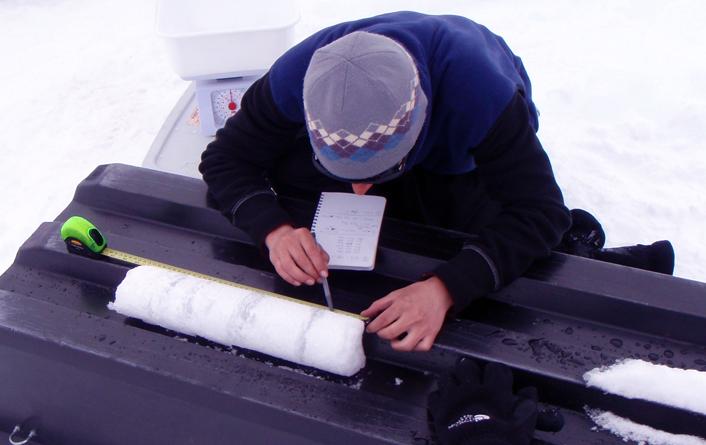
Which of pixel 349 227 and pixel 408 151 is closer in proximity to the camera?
pixel 408 151

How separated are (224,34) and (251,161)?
379 mm

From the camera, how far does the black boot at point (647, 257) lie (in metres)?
1.23

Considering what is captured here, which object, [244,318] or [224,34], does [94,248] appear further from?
[224,34]

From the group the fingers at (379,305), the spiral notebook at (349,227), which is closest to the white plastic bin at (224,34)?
the spiral notebook at (349,227)

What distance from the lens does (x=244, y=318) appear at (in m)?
0.92

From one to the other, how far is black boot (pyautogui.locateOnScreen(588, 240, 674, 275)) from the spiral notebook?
0.49 m

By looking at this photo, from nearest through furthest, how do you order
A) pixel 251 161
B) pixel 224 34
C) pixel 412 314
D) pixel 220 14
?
1. pixel 412 314
2. pixel 251 161
3. pixel 224 34
4. pixel 220 14

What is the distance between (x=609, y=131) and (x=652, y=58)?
0.53 meters

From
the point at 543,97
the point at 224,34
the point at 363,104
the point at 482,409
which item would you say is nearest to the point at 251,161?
the point at 224,34

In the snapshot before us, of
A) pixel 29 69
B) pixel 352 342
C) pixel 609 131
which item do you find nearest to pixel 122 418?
pixel 352 342

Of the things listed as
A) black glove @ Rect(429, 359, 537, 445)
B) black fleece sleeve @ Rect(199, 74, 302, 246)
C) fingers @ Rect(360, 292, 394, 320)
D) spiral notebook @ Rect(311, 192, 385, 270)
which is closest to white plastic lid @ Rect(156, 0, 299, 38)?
black fleece sleeve @ Rect(199, 74, 302, 246)

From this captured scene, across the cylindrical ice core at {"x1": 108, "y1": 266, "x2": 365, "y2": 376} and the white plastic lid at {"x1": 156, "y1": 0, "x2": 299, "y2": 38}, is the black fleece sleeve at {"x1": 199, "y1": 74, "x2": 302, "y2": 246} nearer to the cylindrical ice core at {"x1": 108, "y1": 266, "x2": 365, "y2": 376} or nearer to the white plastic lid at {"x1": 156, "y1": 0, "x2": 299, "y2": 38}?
the cylindrical ice core at {"x1": 108, "y1": 266, "x2": 365, "y2": 376}

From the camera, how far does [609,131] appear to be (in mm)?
1913

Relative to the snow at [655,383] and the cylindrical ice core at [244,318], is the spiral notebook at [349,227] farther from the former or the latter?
the snow at [655,383]
